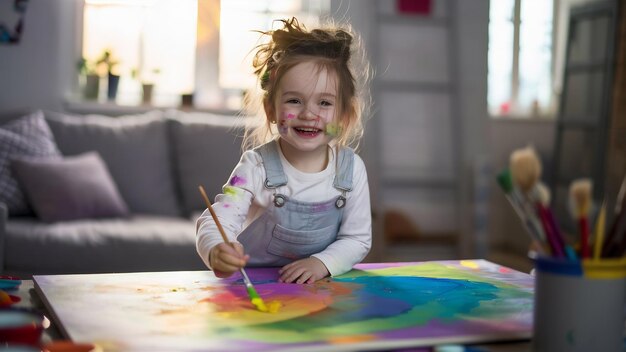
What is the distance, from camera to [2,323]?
87 centimetres

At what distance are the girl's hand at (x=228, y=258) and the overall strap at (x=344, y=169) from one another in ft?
1.26

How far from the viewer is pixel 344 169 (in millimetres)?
1545

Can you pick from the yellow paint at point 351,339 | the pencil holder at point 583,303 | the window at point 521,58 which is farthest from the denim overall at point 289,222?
the window at point 521,58

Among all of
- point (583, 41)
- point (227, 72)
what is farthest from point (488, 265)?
point (583, 41)

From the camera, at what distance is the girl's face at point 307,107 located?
1.46 m

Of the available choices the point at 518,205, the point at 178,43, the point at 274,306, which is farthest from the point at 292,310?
the point at 178,43

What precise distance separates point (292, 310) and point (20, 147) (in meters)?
2.48

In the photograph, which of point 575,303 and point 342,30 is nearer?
point 575,303

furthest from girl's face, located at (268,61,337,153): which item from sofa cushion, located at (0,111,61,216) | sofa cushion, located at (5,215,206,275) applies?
sofa cushion, located at (0,111,61,216)

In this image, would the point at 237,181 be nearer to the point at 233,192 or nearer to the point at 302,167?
the point at 233,192

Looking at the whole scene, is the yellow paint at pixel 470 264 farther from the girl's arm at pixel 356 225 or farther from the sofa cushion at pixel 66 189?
the sofa cushion at pixel 66 189

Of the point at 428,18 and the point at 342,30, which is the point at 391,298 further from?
the point at 428,18

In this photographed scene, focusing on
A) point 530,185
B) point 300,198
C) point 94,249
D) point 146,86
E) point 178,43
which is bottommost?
point 94,249

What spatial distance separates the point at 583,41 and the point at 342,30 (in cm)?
330
